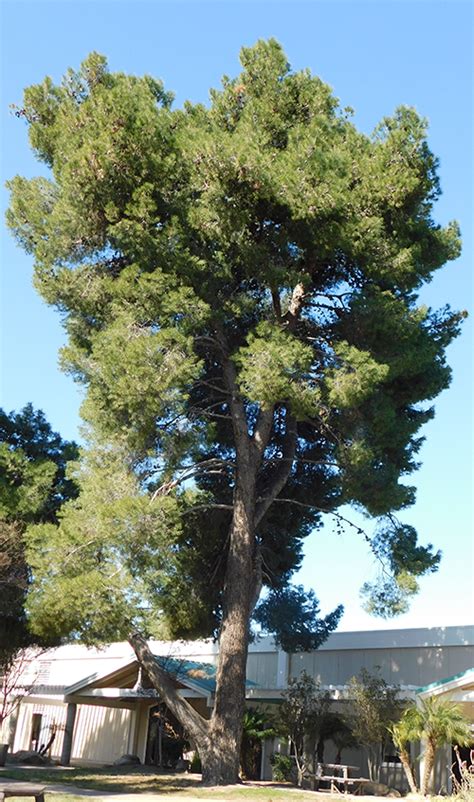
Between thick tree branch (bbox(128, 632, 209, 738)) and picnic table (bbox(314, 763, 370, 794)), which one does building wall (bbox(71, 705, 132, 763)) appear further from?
thick tree branch (bbox(128, 632, 209, 738))

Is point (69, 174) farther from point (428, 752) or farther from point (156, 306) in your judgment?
point (428, 752)

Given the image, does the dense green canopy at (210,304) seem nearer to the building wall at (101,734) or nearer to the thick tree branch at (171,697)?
the thick tree branch at (171,697)

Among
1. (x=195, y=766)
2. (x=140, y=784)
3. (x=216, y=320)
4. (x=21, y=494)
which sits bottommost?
(x=140, y=784)

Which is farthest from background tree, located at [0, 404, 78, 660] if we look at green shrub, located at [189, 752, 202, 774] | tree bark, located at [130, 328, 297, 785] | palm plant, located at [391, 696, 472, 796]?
palm plant, located at [391, 696, 472, 796]

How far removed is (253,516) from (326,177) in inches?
295

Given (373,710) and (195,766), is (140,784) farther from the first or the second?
(195,766)

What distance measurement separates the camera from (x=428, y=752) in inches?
666

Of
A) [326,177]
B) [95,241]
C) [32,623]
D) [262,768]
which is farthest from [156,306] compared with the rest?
[262,768]

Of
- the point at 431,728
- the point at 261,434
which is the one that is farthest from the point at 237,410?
the point at 431,728

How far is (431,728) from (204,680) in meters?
9.32

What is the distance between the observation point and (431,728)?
55.4 feet

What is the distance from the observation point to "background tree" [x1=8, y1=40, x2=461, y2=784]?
16.4 meters

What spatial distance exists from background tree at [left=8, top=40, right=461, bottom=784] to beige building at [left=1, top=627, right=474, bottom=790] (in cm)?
343

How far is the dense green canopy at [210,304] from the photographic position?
16344 millimetres
